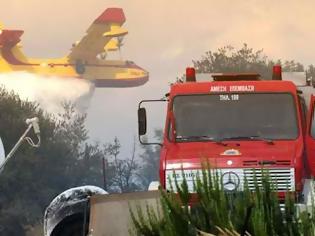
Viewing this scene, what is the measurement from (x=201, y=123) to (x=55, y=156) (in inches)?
1491

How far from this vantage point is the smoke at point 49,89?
5366 centimetres

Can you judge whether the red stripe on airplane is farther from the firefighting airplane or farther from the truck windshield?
the truck windshield

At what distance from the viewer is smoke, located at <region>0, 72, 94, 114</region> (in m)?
53.7

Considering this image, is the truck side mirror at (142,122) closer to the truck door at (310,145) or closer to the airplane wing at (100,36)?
the truck door at (310,145)

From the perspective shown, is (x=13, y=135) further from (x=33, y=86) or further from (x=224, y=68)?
(x=224, y=68)

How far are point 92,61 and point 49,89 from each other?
10.5ft

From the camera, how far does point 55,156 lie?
4997cm

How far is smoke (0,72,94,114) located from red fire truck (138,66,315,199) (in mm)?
40456

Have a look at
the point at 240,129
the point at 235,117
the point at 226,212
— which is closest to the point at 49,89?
the point at 235,117

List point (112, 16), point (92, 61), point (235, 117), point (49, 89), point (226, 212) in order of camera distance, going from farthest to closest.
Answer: point (49, 89) → point (92, 61) → point (112, 16) → point (235, 117) → point (226, 212)

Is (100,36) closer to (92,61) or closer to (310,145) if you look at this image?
(92,61)

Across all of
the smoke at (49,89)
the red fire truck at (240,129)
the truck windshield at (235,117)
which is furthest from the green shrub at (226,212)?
the smoke at (49,89)

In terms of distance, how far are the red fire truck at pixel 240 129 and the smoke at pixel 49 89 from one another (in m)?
40.5

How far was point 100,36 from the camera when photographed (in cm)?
5497
